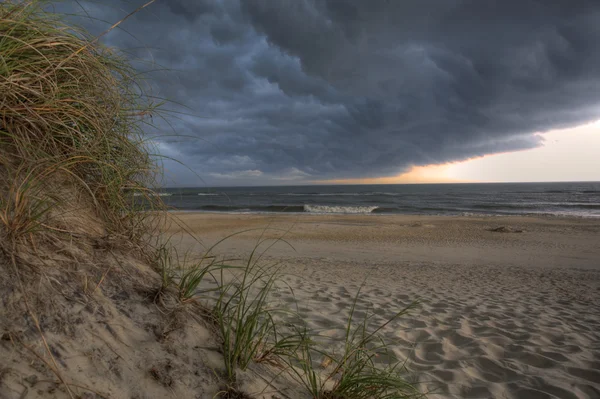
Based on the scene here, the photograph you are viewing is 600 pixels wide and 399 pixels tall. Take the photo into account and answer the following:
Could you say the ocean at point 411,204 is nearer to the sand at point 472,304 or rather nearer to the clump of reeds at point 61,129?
the sand at point 472,304

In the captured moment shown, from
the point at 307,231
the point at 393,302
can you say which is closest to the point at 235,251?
the point at 307,231

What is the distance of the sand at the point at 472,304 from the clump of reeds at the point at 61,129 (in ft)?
3.83

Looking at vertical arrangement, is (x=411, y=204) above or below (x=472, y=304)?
above

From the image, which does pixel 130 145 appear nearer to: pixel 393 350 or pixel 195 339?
pixel 195 339

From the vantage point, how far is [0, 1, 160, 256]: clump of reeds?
1.72 m

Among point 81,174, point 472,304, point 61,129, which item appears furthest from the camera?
point 472,304

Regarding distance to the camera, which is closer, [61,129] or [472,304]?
[61,129]

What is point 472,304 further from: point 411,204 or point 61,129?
point 411,204

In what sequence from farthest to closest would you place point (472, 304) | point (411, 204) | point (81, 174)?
point (411, 204) < point (472, 304) < point (81, 174)

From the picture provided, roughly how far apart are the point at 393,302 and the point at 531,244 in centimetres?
1158

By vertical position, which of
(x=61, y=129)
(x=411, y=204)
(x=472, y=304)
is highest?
(x=61, y=129)

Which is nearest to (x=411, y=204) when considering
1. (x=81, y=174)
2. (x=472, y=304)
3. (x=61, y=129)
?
(x=472, y=304)

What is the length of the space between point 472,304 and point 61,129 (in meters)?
5.59

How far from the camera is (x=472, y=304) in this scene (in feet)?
16.5
